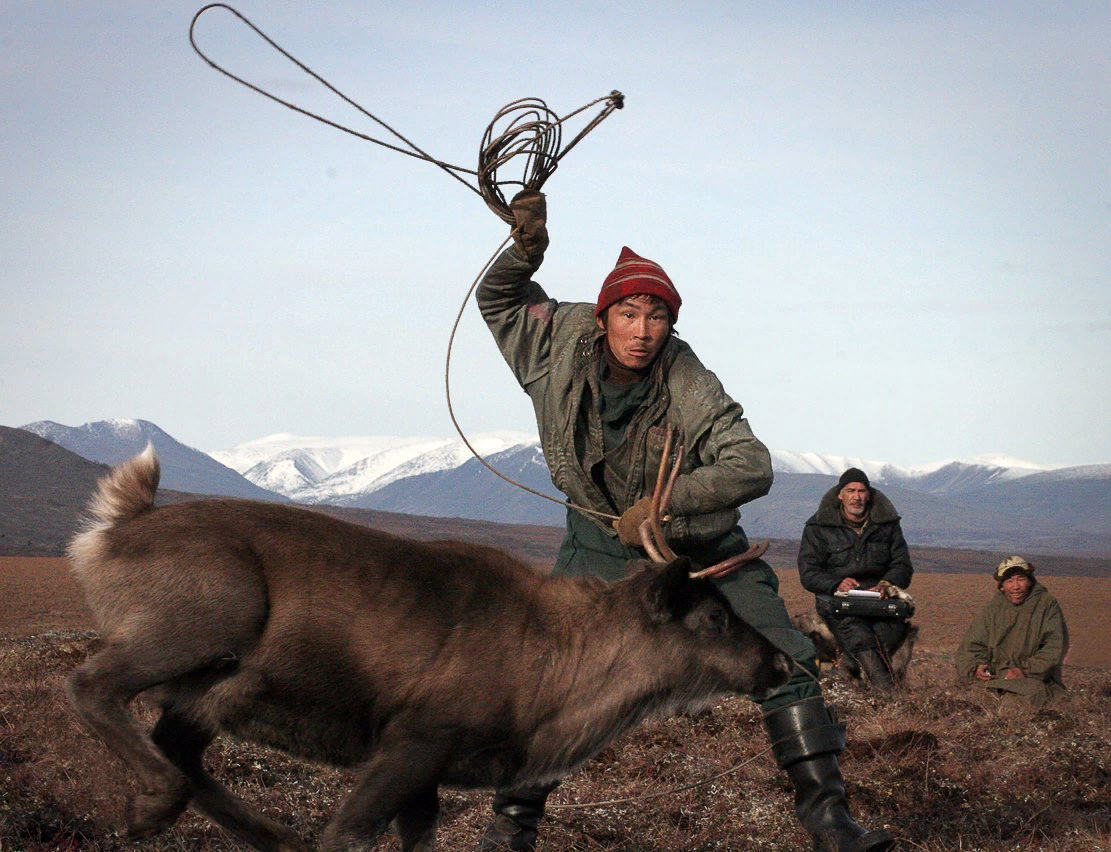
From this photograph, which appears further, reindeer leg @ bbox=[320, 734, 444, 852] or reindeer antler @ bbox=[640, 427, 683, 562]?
reindeer antler @ bbox=[640, 427, 683, 562]

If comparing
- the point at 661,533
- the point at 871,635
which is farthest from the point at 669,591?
the point at 871,635

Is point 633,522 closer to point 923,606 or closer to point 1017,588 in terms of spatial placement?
point 1017,588

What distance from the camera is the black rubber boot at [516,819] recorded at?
634cm

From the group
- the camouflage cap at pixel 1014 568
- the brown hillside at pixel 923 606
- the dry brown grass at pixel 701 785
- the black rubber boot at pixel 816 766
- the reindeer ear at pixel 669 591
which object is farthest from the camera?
the brown hillside at pixel 923 606

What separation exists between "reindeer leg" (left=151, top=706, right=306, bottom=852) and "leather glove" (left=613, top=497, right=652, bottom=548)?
2.04m

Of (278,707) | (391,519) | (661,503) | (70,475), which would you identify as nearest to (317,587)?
(278,707)

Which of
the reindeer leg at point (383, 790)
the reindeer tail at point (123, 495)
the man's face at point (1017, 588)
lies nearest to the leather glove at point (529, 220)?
the reindeer tail at point (123, 495)

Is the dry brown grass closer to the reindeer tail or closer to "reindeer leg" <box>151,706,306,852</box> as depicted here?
"reindeer leg" <box>151,706,306,852</box>

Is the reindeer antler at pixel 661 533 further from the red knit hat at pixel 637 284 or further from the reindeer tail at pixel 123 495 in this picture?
the reindeer tail at pixel 123 495

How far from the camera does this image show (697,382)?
6.30 metres

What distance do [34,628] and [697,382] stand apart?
14.8m

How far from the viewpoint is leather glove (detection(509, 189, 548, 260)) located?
6266 mm

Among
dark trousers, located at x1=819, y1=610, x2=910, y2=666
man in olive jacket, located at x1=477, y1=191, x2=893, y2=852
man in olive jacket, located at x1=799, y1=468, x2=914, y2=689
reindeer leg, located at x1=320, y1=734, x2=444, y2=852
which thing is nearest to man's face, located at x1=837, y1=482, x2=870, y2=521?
man in olive jacket, located at x1=799, y1=468, x2=914, y2=689

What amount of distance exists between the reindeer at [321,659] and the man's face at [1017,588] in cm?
837
